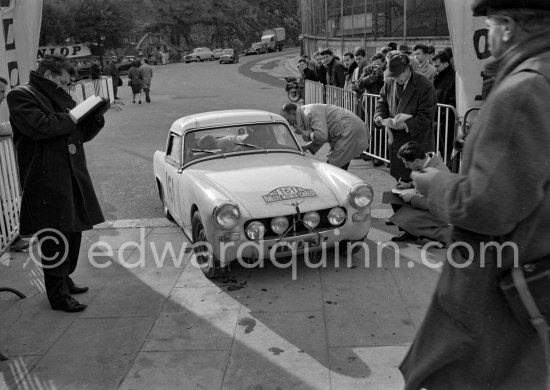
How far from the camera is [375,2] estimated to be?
20281 millimetres

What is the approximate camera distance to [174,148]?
20.6 ft

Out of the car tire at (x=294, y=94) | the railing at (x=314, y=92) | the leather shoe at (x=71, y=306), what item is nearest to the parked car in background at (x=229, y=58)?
the car tire at (x=294, y=94)

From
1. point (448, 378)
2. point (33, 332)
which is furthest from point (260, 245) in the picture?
point (448, 378)

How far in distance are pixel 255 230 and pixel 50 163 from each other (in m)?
1.69

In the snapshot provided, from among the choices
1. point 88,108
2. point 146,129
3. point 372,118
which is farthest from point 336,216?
point 146,129

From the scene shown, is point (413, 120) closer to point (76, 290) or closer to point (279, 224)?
point (279, 224)

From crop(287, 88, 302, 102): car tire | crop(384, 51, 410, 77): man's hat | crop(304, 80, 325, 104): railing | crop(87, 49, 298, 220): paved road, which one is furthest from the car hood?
crop(287, 88, 302, 102): car tire

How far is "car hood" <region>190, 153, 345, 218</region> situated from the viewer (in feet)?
15.7

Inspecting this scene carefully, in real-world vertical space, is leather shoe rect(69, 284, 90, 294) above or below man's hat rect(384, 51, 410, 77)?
below

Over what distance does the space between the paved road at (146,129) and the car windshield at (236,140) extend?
5.25 ft

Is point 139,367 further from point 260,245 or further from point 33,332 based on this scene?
point 260,245

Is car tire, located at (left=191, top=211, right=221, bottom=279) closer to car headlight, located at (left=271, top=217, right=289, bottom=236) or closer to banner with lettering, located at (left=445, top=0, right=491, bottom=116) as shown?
car headlight, located at (left=271, top=217, right=289, bottom=236)

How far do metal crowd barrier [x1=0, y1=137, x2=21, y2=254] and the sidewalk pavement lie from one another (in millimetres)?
410

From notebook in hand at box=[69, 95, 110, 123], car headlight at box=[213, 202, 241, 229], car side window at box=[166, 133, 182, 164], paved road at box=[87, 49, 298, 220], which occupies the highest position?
notebook in hand at box=[69, 95, 110, 123]
